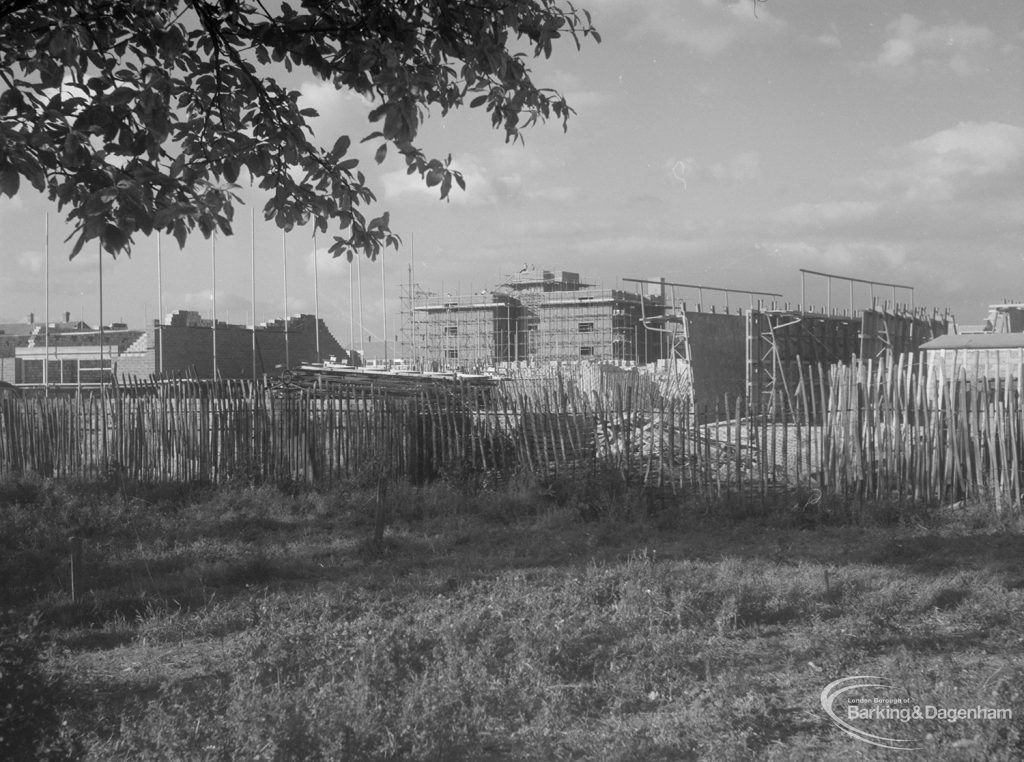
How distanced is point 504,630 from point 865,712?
2.10m

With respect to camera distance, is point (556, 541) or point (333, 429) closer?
point (556, 541)

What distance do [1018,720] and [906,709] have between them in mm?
472

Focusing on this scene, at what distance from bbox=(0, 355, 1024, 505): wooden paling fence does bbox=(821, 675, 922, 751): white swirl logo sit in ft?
17.4

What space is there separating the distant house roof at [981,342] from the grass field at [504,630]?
7.71 metres

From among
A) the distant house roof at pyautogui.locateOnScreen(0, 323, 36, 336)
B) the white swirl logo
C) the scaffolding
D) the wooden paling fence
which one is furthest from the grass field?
the distant house roof at pyautogui.locateOnScreen(0, 323, 36, 336)

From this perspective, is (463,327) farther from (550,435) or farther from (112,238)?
(112,238)

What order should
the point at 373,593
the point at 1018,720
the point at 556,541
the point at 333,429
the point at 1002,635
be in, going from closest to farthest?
the point at 1018,720, the point at 1002,635, the point at 373,593, the point at 556,541, the point at 333,429

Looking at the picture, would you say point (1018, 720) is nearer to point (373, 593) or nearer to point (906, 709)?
point (906, 709)

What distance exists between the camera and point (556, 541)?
9.28 metres

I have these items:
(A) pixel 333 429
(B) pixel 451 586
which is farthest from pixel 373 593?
(A) pixel 333 429

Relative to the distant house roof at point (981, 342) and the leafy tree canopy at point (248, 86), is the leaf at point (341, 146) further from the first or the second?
the distant house roof at point (981, 342)

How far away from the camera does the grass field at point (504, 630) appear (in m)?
4.24

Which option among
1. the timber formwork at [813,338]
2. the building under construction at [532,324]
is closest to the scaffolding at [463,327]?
the building under construction at [532,324]

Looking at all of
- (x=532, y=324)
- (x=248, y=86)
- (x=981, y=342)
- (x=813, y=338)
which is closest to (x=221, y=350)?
(x=532, y=324)
